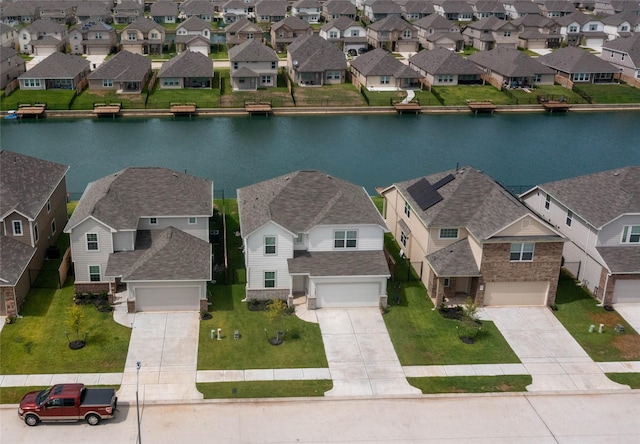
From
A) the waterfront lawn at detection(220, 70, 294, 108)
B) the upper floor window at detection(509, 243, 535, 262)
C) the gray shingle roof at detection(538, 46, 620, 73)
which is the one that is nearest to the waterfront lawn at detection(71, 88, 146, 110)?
the waterfront lawn at detection(220, 70, 294, 108)

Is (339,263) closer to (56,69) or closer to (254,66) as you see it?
(254,66)

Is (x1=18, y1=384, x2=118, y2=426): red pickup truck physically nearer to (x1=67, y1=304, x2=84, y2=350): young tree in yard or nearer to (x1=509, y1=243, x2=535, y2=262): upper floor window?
(x1=67, y1=304, x2=84, y2=350): young tree in yard

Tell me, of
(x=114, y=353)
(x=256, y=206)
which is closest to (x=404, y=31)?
(x=256, y=206)

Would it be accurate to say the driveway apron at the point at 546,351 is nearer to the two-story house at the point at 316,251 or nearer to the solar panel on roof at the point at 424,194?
the two-story house at the point at 316,251

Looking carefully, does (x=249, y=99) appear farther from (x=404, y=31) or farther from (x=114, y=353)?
(x=114, y=353)

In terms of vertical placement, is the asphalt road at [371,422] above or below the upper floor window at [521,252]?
below

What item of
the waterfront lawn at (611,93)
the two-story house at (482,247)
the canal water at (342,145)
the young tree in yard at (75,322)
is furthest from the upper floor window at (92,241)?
the waterfront lawn at (611,93)

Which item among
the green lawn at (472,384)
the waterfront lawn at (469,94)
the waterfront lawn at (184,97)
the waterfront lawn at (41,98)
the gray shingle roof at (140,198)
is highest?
the gray shingle roof at (140,198)
